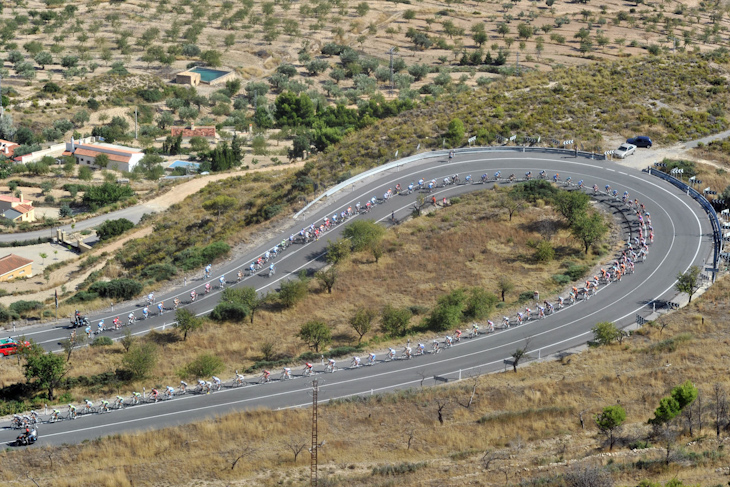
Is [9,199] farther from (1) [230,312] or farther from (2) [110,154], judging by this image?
(1) [230,312]

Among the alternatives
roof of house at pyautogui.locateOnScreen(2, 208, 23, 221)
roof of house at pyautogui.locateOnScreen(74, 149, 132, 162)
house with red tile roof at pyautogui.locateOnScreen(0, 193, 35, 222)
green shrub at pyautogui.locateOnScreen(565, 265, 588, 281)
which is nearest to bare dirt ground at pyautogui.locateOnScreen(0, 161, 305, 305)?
roof of house at pyautogui.locateOnScreen(2, 208, 23, 221)

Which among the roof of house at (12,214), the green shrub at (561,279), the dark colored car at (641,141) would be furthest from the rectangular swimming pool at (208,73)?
the green shrub at (561,279)

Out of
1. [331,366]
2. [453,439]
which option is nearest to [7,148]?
[331,366]

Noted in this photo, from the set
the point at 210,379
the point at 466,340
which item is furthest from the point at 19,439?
the point at 466,340

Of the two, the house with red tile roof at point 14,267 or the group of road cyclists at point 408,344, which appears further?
the house with red tile roof at point 14,267

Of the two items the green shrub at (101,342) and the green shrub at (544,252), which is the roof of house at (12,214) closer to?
the green shrub at (101,342)
